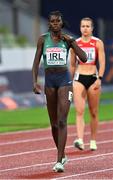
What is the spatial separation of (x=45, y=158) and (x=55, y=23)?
2412 millimetres

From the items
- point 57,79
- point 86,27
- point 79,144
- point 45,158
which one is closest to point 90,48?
point 86,27

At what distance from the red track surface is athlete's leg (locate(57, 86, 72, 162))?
32cm

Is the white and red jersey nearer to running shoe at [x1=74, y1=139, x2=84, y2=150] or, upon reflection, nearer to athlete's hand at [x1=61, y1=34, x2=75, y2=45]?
running shoe at [x1=74, y1=139, x2=84, y2=150]

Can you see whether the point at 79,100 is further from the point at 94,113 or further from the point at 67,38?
the point at 67,38

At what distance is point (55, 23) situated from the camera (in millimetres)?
9695

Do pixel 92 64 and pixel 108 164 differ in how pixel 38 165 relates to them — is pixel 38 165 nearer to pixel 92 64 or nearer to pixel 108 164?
pixel 108 164

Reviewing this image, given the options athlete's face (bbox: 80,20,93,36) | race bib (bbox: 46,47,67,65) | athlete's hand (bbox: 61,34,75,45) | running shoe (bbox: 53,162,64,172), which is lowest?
running shoe (bbox: 53,162,64,172)

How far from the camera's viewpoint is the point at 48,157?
11383mm

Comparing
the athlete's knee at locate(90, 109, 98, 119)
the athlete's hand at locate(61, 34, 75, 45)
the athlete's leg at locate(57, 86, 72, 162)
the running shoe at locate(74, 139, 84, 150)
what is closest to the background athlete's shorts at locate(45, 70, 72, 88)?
the athlete's leg at locate(57, 86, 72, 162)

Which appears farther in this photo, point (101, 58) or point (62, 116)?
point (101, 58)

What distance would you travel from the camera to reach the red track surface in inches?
376

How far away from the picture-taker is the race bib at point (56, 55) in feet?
32.2

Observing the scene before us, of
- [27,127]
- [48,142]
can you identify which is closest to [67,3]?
[27,127]

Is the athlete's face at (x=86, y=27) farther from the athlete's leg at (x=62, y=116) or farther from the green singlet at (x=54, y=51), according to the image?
the athlete's leg at (x=62, y=116)
